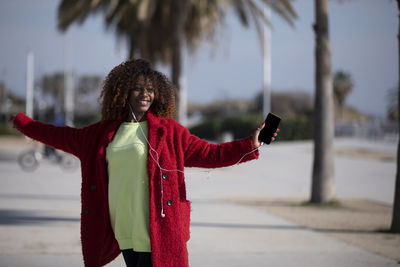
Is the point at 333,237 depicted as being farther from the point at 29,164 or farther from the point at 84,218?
the point at 29,164

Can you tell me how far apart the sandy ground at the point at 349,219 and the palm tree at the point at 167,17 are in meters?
4.94

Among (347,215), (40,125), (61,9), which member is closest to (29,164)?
(61,9)

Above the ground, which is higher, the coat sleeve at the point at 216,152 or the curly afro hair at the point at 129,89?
the curly afro hair at the point at 129,89

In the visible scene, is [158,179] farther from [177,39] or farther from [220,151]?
[177,39]

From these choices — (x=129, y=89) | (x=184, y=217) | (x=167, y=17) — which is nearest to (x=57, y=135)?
(x=129, y=89)

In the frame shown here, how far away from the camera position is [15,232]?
20.7 feet

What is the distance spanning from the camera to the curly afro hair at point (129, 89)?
10.3 feet

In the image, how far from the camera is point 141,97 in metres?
3.10

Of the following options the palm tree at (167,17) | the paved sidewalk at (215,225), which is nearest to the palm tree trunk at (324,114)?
the paved sidewalk at (215,225)

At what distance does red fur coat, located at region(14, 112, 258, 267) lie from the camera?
9.50 ft

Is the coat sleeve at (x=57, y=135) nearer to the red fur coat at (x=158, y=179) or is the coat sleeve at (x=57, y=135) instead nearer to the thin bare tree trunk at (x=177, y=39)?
the red fur coat at (x=158, y=179)

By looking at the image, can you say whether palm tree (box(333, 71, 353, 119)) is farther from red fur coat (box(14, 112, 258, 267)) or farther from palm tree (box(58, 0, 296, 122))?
red fur coat (box(14, 112, 258, 267))

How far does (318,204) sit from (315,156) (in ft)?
2.64

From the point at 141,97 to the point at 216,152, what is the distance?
22.0 inches
